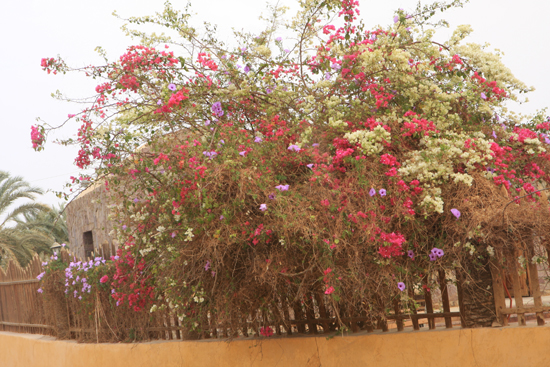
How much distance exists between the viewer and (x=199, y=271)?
514 cm

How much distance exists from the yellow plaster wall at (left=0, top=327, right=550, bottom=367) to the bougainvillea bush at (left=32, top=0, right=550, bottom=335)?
0.30m

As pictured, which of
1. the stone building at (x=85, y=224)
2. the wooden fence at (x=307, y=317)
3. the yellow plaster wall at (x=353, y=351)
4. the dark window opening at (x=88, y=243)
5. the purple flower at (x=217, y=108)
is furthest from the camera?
the dark window opening at (x=88, y=243)

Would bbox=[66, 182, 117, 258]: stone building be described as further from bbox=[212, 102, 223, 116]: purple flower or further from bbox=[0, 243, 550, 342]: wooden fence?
bbox=[212, 102, 223, 116]: purple flower

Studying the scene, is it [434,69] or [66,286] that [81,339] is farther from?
[434,69]

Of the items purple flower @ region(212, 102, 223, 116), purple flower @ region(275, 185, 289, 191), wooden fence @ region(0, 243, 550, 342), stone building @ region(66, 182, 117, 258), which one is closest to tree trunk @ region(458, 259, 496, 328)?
wooden fence @ region(0, 243, 550, 342)

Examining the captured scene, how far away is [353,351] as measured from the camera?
17.2ft

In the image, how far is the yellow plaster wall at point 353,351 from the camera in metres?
4.42

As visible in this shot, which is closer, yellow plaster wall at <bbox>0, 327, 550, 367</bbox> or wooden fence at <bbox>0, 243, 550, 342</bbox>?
yellow plaster wall at <bbox>0, 327, 550, 367</bbox>

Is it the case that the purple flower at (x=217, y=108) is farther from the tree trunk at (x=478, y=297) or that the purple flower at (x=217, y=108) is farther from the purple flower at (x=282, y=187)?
the tree trunk at (x=478, y=297)

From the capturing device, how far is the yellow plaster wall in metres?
4.42

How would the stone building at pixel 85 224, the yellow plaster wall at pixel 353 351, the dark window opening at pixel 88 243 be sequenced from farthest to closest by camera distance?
the dark window opening at pixel 88 243
the stone building at pixel 85 224
the yellow plaster wall at pixel 353 351

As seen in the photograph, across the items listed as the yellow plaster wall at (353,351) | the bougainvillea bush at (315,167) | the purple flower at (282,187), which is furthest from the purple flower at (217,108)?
the yellow plaster wall at (353,351)

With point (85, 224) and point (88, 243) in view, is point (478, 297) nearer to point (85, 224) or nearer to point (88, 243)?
point (85, 224)

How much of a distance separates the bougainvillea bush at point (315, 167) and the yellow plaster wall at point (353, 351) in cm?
30
